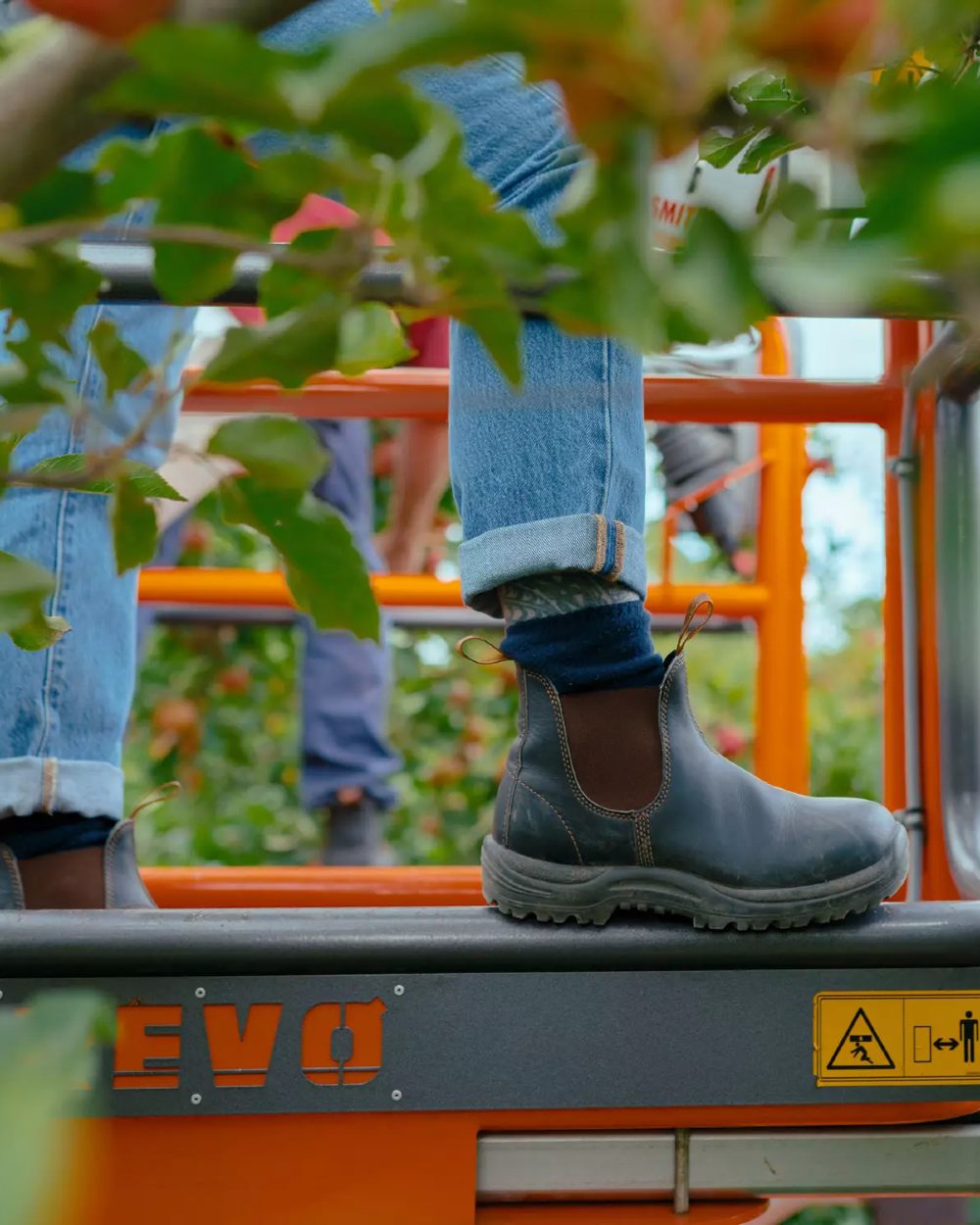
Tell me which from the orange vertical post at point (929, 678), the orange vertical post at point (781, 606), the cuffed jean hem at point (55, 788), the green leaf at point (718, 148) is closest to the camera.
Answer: the green leaf at point (718, 148)

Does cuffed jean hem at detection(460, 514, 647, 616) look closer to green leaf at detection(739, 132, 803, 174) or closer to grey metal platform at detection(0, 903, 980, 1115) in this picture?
grey metal platform at detection(0, 903, 980, 1115)

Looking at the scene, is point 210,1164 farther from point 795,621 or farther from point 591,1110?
point 795,621

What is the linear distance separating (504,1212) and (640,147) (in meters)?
0.86

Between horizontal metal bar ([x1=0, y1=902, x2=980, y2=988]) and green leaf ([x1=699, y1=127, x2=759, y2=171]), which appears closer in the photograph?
green leaf ([x1=699, y1=127, x2=759, y2=171])

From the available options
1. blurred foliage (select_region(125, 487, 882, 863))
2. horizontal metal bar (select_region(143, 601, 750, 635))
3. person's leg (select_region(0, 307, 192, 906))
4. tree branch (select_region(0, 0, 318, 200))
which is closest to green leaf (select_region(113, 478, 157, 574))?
tree branch (select_region(0, 0, 318, 200))

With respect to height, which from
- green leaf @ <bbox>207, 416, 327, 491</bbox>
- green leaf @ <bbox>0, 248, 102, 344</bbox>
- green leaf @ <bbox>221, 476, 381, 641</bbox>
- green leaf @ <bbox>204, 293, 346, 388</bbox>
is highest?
green leaf @ <bbox>0, 248, 102, 344</bbox>

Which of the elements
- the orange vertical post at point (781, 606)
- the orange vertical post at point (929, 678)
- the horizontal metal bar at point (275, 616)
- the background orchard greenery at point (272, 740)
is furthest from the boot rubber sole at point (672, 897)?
the background orchard greenery at point (272, 740)

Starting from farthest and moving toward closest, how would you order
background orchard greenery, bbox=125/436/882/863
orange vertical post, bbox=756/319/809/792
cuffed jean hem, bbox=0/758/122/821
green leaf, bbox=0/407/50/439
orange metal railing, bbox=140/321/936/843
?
1. background orchard greenery, bbox=125/436/882/863
2. orange vertical post, bbox=756/319/809/792
3. orange metal railing, bbox=140/321/936/843
4. cuffed jean hem, bbox=0/758/122/821
5. green leaf, bbox=0/407/50/439

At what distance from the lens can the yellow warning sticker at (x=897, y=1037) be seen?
3.03 ft

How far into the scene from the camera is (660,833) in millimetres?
932

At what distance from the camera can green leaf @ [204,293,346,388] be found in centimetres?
36

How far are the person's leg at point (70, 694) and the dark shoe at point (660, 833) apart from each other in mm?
309

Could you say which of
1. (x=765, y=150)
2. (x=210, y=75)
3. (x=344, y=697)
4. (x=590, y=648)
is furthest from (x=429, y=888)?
(x=210, y=75)

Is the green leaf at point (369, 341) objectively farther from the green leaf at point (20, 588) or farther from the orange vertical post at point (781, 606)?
the orange vertical post at point (781, 606)
